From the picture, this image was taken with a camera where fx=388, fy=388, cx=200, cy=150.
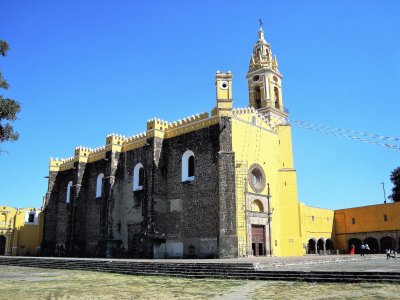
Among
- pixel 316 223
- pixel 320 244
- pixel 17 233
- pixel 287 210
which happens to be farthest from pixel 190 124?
pixel 17 233

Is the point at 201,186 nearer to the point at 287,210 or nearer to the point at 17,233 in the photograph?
the point at 287,210

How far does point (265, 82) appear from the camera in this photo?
108 ft

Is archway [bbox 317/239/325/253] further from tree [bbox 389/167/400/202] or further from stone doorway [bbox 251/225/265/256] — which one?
stone doorway [bbox 251/225/265/256]

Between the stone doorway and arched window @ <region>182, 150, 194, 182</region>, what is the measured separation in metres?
5.61

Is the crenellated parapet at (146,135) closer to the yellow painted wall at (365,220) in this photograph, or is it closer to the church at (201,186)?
the church at (201,186)

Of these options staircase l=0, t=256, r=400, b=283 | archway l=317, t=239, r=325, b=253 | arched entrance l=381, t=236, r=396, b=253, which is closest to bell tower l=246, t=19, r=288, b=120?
archway l=317, t=239, r=325, b=253

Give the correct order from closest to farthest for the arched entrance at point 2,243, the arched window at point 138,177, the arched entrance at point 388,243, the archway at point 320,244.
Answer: the arched window at point 138,177, the arched entrance at point 388,243, the arched entrance at point 2,243, the archway at point 320,244

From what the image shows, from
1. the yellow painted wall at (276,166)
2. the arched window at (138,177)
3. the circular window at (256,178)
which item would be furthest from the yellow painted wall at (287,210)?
the arched window at (138,177)

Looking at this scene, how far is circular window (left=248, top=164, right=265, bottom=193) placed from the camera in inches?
1048

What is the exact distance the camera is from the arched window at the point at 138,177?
99.4 ft

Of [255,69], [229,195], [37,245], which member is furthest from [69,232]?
[255,69]

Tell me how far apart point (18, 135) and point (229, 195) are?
43.9 ft

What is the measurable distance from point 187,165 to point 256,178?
5.02 meters

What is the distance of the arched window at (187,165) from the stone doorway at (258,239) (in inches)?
221
